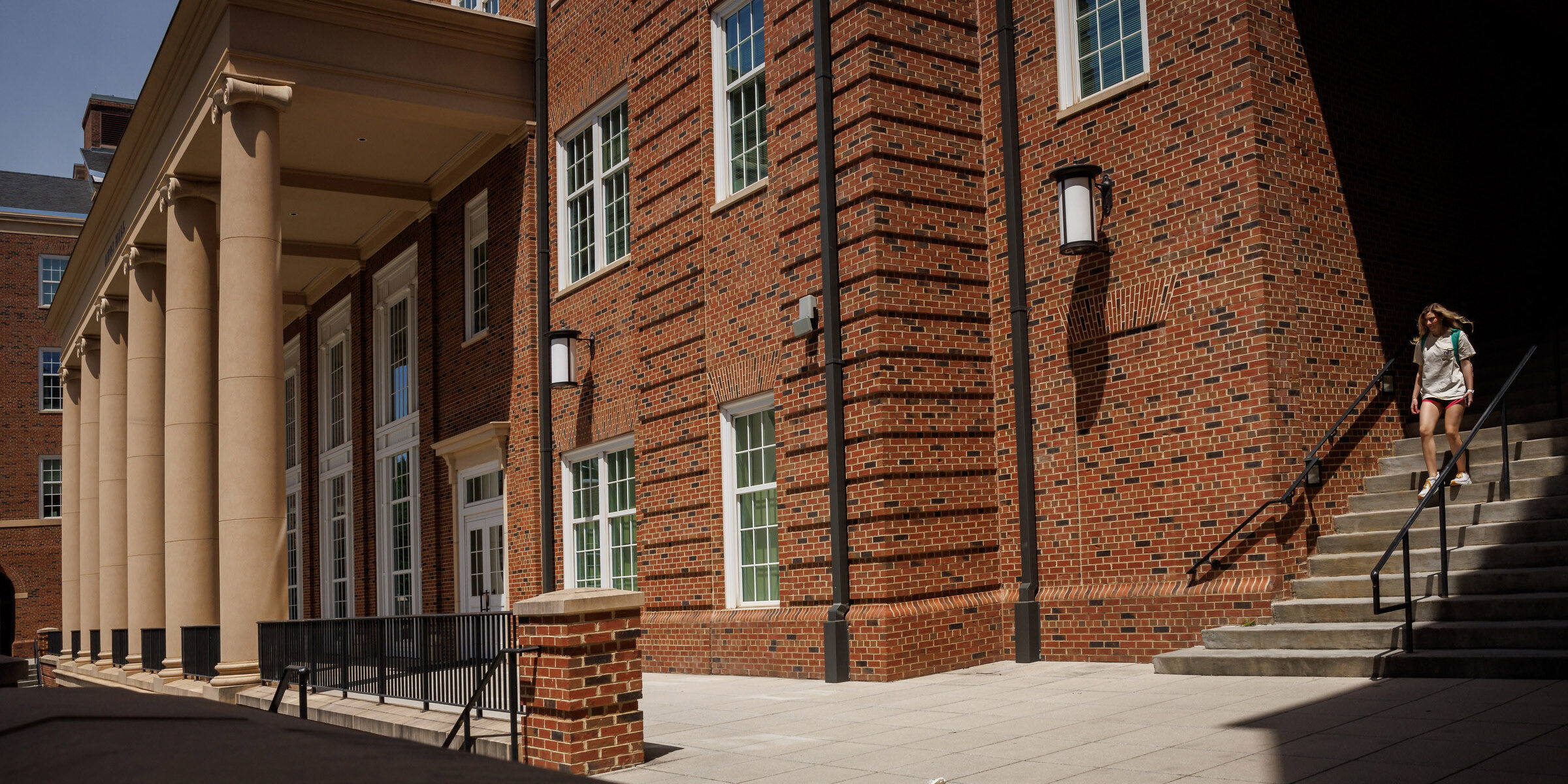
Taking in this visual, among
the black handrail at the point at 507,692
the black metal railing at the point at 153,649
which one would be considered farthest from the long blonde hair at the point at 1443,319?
the black metal railing at the point at 153,649

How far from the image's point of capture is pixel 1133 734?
25.3 ft

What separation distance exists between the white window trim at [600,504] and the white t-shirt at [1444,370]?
379 inches

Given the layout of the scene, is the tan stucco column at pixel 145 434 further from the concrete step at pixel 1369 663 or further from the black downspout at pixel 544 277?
the concrete step at pixel 1369 663

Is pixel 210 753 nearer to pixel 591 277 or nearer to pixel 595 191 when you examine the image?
pixel 591 277

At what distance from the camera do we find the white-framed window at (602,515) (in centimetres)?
1761

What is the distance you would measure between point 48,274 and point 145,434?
30047 millimetres

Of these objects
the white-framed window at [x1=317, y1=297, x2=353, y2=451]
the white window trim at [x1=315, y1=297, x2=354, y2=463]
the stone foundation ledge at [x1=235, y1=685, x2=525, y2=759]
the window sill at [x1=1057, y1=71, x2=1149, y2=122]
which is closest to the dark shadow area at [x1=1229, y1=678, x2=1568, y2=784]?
the stone foundation ledge at [x1=235, y1=685, x2=525, y2=759]

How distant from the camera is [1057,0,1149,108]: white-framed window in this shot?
12.1 metres

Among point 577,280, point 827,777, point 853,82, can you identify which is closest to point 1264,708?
point 827,777

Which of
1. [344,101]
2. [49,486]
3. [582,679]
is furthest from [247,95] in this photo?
[49,486]

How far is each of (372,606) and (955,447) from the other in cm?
1723

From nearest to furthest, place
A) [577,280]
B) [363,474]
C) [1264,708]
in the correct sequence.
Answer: [1264,708] < [577,280] < [363,474]

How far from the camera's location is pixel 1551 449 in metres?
10.8

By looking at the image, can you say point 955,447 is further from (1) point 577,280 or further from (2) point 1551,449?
(1) point 577,280
